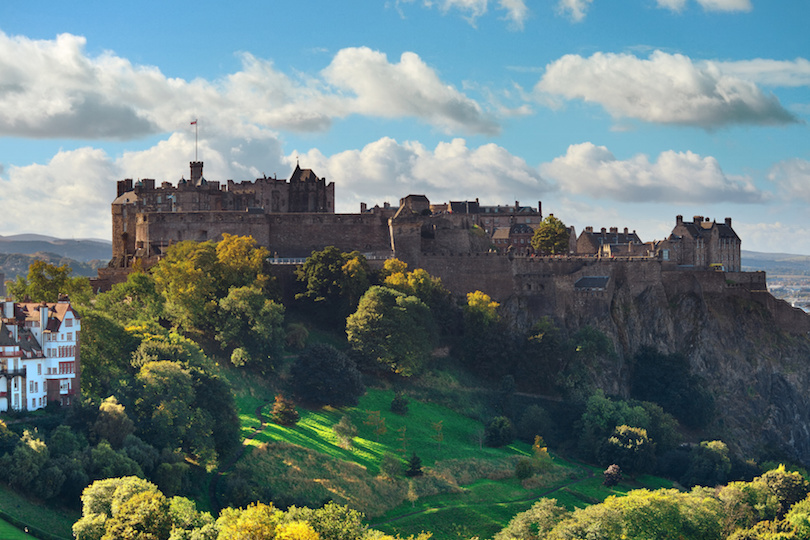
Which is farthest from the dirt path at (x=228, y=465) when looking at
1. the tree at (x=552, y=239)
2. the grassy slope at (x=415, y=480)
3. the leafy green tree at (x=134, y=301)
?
the tree at (x=552, y=239)

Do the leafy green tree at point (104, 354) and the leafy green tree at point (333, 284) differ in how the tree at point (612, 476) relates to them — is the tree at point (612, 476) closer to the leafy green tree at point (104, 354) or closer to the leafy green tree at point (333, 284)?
the leafy green tree at point (333, 284)

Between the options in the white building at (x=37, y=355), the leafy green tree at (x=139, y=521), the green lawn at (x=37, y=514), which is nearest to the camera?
the leafy green tree at (x=139, y=521)

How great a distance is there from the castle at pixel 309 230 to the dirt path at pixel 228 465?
24660mm

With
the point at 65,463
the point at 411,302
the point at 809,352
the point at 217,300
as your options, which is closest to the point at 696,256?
the point at 809,352

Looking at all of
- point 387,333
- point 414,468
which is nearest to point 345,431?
point 414,468

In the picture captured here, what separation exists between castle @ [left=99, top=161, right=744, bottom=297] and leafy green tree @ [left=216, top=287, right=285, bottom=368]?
1381 centimetres

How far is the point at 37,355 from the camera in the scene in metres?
55.5

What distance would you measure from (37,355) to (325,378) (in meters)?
21.8

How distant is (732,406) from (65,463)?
63019 mm

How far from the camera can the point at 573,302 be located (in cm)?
9162

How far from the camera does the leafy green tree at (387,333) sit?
258 ft

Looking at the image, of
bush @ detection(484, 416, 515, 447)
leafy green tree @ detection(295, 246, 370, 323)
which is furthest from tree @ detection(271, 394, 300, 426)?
leafy green tree @ detection(295, 246, 370, 323)

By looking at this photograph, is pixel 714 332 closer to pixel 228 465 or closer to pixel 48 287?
pixel 228 465

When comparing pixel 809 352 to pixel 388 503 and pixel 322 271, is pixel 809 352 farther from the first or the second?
pixel 388 503
